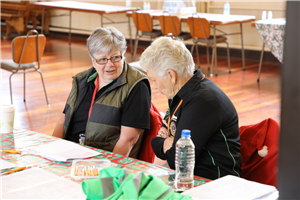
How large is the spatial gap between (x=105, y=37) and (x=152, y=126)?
51cm

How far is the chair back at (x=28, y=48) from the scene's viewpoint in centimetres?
425

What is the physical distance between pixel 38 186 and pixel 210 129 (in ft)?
2.21

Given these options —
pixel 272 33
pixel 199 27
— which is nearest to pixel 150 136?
pixel 272 33

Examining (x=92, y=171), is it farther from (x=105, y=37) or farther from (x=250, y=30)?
(x=250, y=30)

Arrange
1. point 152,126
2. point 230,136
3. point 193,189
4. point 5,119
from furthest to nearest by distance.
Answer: point 152,126, point 5,119, point 230,136, point 193,189

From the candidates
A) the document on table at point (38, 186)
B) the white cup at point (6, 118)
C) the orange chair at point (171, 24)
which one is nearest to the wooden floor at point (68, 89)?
the orange chair at point (171, 24)

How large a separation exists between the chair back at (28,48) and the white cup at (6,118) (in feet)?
8.08

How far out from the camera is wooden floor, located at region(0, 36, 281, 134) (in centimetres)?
421

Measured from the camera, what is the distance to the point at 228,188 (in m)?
1.21

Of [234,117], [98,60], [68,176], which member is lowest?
[68,176]

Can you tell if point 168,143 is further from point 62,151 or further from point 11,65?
point 11,65

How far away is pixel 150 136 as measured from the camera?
2.01 metres

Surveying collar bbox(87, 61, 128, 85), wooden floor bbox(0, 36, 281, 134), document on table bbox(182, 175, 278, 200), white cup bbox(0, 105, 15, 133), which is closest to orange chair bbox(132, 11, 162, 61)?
wooden floor bbox(0, 36, 281, 134)

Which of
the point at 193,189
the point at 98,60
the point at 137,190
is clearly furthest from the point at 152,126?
the point at 137,190
